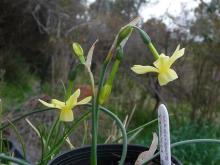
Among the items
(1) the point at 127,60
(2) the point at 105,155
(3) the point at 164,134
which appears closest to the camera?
(3) the point at 164,134

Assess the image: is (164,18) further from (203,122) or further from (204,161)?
(204,161)

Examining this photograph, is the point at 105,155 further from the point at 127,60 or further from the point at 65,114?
the point at 127,60

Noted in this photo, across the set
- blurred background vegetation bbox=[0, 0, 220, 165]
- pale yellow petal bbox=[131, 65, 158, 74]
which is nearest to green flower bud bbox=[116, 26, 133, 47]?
pale yellow petal bbox=[131, 65, 158, 74]

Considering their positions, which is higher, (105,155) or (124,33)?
(124,33)

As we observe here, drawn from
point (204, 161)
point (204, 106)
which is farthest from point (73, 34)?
point (204, 161)

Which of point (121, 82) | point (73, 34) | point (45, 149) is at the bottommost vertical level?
point (45, 149)

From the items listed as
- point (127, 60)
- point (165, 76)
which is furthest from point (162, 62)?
point (127, 60)
